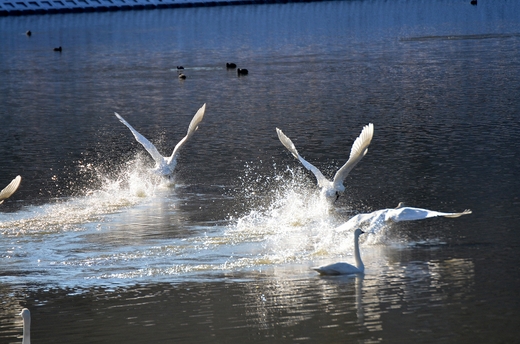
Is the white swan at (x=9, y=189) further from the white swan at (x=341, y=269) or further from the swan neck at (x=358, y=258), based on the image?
the swan neck at (x=358, y=258)

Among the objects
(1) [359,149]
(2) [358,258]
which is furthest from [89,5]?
(2) [358,258]

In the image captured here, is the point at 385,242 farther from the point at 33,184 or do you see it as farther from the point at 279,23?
the point at 279,23

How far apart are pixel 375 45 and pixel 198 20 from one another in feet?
124

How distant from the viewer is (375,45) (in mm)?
47781

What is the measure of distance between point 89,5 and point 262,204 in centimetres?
9234

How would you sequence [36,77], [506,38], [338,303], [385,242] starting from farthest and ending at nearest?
1. [506,38]
2. [36,77]
3. [385,242]
4. [338,303]

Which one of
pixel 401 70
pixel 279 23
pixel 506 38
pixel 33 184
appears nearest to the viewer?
pixel 33 184

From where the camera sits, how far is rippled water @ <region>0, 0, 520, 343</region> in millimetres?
10219

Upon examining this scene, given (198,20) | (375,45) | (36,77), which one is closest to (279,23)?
(198,20)

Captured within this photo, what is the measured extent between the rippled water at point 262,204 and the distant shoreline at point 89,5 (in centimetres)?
6459

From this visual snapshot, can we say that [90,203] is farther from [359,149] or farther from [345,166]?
[359,149]

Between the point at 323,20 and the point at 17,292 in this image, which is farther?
the point at 323,20

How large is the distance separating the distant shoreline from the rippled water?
64593mm

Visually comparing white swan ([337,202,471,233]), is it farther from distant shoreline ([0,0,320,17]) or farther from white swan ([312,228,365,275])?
distant shoreline ([0,0,320,17])
